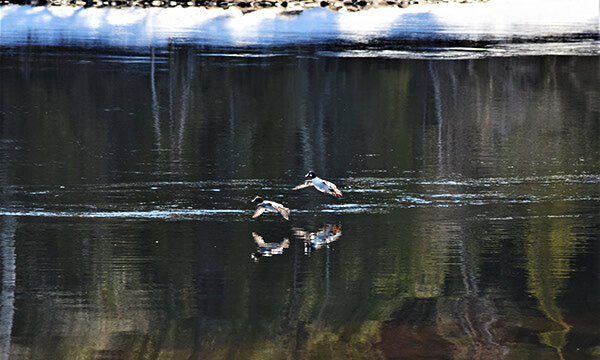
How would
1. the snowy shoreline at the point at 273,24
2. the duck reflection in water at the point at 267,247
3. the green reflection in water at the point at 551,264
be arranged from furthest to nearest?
the snowy shoreline at the point at 273,24
the duck reflection in water at the point at 267,247
the green reflection in water at the point at 551,264

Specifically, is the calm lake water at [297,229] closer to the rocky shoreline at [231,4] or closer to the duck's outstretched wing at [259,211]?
the duck's outstretched wing at [259,211]

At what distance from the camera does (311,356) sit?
9859 mm

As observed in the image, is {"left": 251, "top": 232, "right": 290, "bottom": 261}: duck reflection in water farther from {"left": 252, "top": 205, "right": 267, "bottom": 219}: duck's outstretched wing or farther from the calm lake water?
{"left": 252, "top": 205, "right": 267, "bottom": 219}: duck's outstretched wing

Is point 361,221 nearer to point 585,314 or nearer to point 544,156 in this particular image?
point 585,314

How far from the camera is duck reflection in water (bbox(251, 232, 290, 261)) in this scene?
1349 cm

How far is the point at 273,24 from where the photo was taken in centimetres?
6544

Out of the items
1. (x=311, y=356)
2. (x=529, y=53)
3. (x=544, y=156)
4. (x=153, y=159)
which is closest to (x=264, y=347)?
(x=311, y=356)

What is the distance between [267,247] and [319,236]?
93cm

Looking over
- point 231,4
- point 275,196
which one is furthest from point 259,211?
point 231,4

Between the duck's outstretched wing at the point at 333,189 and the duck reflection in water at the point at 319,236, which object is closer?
the duck reflection in water at the point at 319,236

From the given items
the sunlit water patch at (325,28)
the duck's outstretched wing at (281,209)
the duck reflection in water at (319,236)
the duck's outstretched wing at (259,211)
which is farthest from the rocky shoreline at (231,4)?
the duck reflection in water at (319,236)

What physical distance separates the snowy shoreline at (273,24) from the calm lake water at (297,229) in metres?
23.2

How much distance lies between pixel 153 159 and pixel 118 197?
4.05 m

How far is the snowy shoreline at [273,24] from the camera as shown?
53956 millimetres
